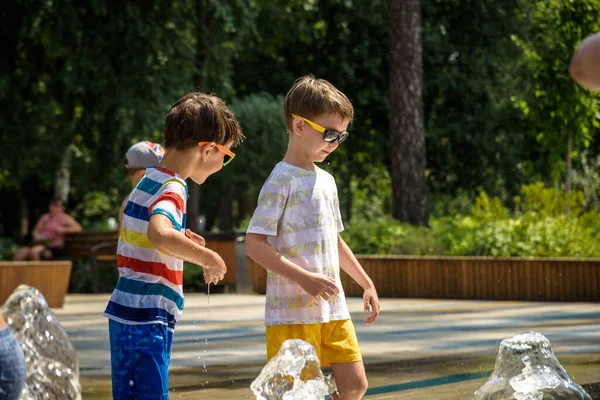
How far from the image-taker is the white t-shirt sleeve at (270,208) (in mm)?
4352

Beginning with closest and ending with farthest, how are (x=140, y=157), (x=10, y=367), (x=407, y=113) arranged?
(x=10, y=367) < (x=140, y=157) < (x=407, y=113)

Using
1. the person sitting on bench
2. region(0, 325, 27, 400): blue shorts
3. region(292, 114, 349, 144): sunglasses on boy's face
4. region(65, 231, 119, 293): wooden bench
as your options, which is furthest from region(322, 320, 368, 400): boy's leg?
region(65, 231, 119, 293): wooden bench

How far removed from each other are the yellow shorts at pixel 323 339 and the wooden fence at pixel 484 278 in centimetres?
983

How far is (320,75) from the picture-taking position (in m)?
29.0

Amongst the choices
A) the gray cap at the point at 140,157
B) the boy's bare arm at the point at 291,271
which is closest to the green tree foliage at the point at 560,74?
the gray cap at the point at 140,157

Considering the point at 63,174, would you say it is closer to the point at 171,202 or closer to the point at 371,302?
the point at 371,302

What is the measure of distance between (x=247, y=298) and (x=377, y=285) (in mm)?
1902

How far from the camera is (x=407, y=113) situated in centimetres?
1762

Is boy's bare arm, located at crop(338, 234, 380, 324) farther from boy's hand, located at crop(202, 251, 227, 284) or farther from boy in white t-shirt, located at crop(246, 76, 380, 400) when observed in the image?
boy's hand, located at crop(202, 251, 227, 284)

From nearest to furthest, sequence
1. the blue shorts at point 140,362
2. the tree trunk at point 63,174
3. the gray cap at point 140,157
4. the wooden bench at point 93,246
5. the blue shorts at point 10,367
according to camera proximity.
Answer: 1. the blue shorts at point 10,367
2. the blue shorts at point 140,362
3. the gray cap at point 140,157
4. the wooden bench at point 93,246
5. the tree trunk at point 63,174

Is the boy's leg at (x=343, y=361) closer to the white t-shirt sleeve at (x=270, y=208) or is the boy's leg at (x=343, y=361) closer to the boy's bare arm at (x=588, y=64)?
the white t-shirt sleeve at (x=270, y=208)

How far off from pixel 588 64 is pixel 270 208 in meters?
2.08

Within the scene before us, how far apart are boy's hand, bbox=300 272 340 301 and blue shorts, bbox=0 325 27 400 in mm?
1564

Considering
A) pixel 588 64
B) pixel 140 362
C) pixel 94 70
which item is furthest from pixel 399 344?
pixel 94 70
